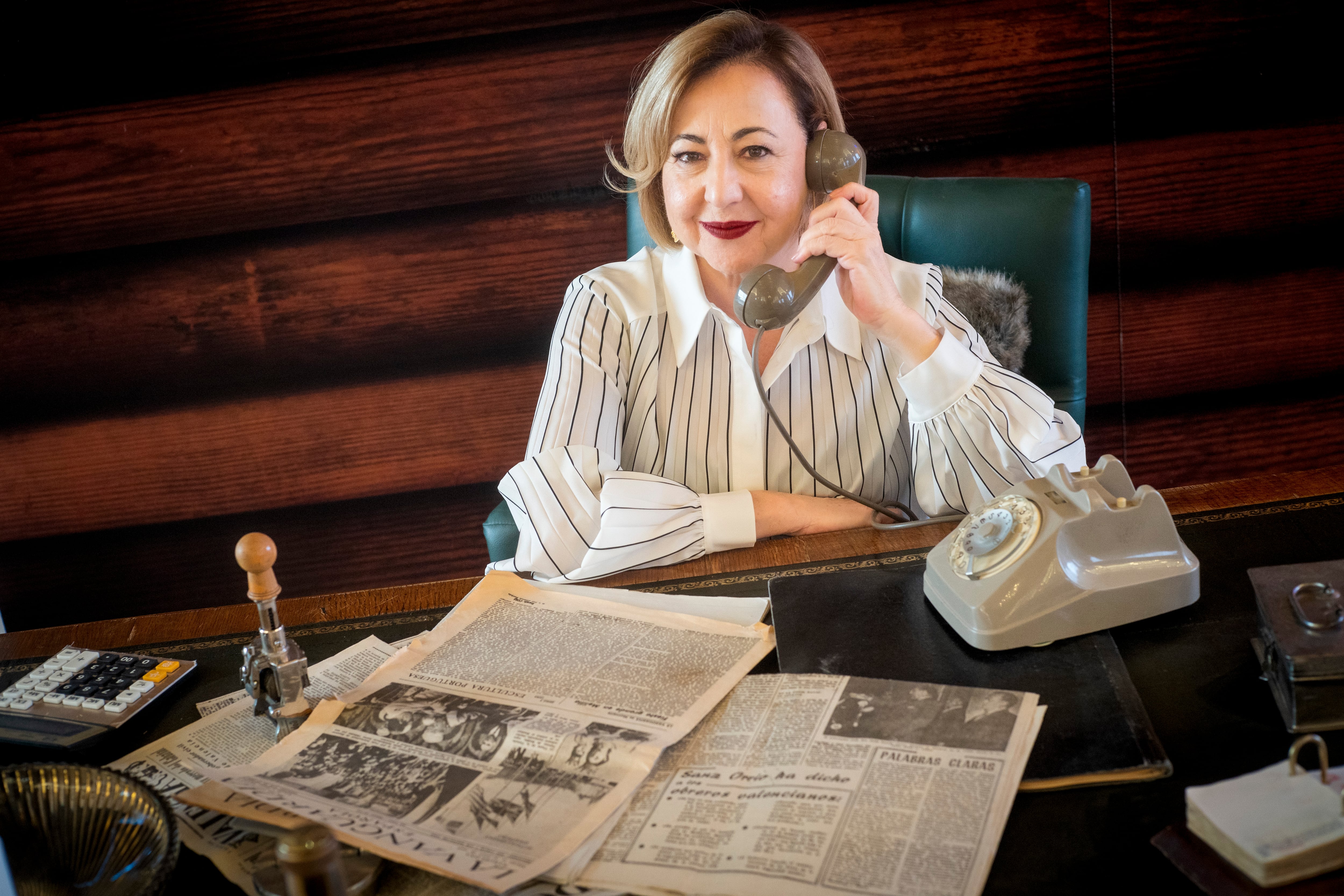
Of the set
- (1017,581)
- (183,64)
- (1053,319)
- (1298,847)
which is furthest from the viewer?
(183,64)

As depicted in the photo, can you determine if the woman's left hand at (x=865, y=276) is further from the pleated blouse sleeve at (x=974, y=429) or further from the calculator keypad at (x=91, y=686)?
the calculator keypad at (x=91, y=686)

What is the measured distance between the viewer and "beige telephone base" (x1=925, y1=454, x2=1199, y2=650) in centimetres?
90

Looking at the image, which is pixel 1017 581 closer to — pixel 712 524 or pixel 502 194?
pixel 712 524

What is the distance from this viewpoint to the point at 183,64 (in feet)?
6.41

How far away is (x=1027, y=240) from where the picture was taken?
1.59 meters

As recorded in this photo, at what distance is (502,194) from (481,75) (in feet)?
0.72

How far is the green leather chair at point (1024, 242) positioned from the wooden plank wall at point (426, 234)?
15.3 inches

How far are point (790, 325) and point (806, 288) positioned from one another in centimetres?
19

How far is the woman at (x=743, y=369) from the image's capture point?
132 centimetres

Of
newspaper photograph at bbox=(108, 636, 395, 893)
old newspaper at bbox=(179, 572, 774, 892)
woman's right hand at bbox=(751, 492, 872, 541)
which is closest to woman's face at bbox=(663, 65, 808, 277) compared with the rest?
woman's right hand at bbox=(751, 492, 872, 541)

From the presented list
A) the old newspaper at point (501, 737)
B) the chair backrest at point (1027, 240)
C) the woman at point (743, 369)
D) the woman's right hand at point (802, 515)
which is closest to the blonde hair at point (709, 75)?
the woman at point (743, 369)

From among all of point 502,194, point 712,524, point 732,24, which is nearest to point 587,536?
point 712,524

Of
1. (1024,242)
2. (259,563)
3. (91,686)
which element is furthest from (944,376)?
(91,686)

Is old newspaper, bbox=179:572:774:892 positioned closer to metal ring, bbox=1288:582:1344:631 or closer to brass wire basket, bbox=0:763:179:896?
brass wire basket, bbox=0:763:179:896
